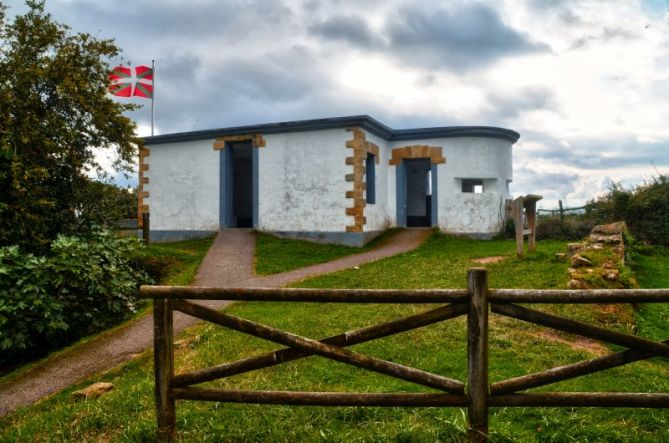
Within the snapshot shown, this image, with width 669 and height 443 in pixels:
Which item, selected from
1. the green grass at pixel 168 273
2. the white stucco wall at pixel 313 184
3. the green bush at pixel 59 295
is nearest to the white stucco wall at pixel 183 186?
the white stucco wall at pixel 313 184

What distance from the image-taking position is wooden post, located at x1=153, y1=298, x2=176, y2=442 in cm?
390

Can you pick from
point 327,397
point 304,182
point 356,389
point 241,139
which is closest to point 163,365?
point 327,397

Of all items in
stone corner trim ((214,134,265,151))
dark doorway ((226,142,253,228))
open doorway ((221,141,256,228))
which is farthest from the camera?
dark doorway ((226,142,253,228))

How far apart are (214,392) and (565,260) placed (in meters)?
9.65

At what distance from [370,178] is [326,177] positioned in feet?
6.40

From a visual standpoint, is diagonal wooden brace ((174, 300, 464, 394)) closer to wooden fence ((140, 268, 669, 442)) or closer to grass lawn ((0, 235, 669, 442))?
wooden fence ((140, 268, 669, 442))

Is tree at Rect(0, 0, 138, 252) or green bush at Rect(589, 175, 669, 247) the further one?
green bush at Rect(589, 175, 669, 247)

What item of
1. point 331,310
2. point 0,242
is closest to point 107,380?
point 331,310

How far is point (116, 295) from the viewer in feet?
31.8

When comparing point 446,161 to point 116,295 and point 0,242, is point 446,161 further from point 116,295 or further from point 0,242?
point 0,242

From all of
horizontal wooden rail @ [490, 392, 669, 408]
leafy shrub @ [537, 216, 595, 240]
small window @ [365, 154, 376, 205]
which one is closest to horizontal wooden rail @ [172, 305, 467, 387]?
horizontal wooden rail @ [490, 392, 669, 408]

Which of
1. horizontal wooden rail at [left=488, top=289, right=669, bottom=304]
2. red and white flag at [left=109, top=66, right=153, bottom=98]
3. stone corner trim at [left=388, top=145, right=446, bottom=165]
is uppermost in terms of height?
red and white flag at [left=109, top=66, right=153, bottom=98]

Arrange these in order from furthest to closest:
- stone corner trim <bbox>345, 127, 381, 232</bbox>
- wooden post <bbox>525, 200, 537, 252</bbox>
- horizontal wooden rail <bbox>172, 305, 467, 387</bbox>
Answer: stone corner trim <bbox>345, 127, 381, 232</bbox> → wooden post <bbox>525, 200, 537, 252</bbox> → horizontal wooden rail <bbox>172, 305, 467, 387</bbox>

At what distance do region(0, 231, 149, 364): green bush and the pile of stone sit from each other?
792cm
